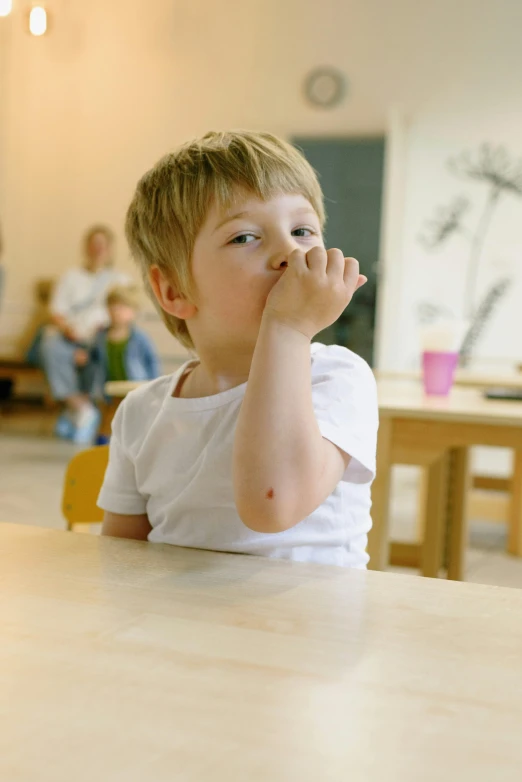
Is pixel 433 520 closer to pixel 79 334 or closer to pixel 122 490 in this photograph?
pixel 122 490

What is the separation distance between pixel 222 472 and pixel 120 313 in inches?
167

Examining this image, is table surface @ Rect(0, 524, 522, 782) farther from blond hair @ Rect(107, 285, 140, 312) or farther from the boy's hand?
blond hair @ Rect(107, 285, 140, 312)

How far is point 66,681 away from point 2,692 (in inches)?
1.2

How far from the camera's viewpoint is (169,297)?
0.94 metres

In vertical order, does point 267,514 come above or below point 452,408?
above

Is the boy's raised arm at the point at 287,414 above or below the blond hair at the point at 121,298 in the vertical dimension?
above

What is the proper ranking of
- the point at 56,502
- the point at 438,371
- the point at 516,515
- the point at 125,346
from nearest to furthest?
1. the point at 438,371
2. the point at 516,515
3. the point at 56,502
4. the point at 125,346

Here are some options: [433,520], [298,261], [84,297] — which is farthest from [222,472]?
[84,297]

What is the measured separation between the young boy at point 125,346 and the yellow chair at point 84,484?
3560 millimetres

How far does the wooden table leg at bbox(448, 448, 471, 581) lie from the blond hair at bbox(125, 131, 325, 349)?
173 centimetres

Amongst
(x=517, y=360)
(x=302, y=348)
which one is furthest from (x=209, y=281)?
(x=517, y=360)

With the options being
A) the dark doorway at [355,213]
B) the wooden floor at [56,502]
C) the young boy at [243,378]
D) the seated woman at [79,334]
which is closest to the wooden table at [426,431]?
the wooden floor at [56,502]

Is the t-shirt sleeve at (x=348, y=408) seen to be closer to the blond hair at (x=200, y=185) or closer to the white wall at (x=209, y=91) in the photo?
the blond hair at (x=200, y=185)

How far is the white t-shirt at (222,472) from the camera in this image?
31.4 inches
